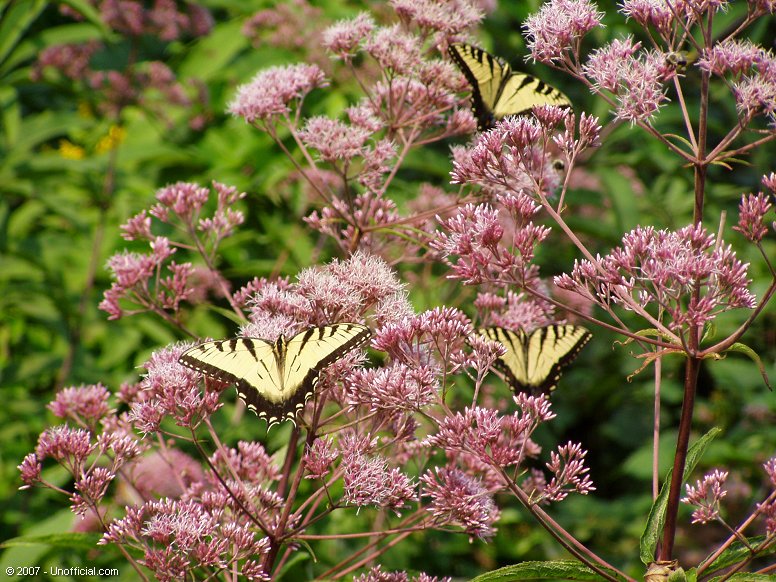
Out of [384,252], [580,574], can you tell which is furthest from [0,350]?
[580,574]

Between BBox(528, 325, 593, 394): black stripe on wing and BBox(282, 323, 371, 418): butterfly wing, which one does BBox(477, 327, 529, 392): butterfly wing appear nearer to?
BBox(528, 325, 593, 394): black stripe on wing

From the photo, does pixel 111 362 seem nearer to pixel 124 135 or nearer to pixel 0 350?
pixel 0 350

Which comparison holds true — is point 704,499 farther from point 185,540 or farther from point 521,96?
point 521,96

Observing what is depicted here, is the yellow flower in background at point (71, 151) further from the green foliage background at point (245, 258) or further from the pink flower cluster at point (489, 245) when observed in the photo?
the pink flower cluster at point (489, 245)

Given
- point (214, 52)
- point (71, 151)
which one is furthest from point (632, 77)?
point (71, 151)

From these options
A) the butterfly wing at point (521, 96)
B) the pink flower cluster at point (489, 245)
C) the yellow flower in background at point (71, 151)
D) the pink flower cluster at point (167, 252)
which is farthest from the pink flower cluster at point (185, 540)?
the yellow flower in background at point (71, 151)

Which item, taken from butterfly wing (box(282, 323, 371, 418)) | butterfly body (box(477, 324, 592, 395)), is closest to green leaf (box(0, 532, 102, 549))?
butterfly wing (box(282, 323, 371, 418))
